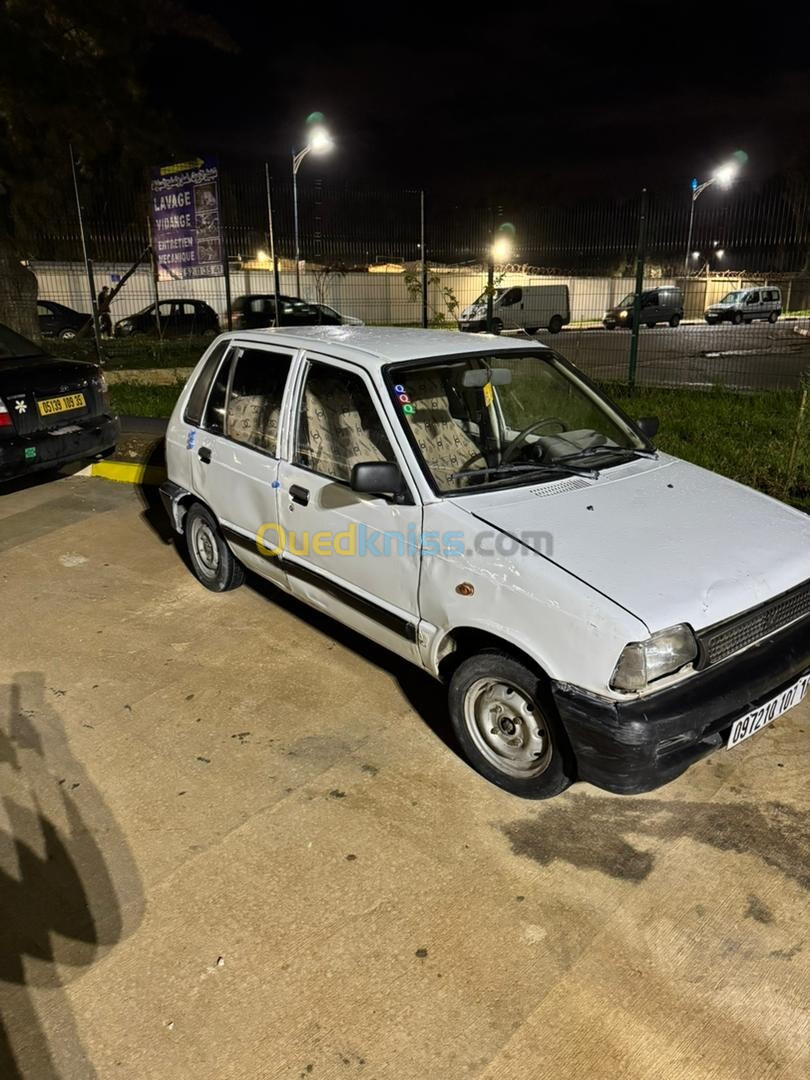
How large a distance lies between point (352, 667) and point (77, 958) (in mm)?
2010

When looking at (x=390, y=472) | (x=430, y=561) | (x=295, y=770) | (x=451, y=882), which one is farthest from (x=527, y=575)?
(x=295, y=770)

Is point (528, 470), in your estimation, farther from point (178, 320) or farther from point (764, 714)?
point (178, 320)

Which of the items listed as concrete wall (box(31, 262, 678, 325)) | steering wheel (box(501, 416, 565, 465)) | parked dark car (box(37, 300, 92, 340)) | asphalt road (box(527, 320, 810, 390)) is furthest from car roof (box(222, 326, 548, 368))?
parked dark car (box(37, 300, 92, 340))

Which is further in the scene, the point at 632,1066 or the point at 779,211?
the point at 779,211

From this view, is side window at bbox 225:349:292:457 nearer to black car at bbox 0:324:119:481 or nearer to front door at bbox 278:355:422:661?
front door at bbox 278:355:422:661

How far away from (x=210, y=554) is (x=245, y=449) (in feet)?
3.45

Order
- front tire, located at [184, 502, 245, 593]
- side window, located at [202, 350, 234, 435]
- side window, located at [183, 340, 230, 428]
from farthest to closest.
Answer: front tire, located at [184, 502, 245, 593]
side window, located at [183, 340, 230, 428]
side window, located at [202, 350, 234, 435]

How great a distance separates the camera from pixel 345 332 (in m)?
4.32

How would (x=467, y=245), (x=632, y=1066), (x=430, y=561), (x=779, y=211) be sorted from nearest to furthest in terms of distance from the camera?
(x=632, y=1066)
(x=430, y=561)
(x=779, y=211)
(x=467, y=245)

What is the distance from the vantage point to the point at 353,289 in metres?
18.8

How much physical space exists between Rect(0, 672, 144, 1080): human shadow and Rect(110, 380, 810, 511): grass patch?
5.13 m

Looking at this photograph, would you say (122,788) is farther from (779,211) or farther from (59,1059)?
(779,211)

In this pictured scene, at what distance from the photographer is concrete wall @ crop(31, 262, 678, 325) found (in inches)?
570

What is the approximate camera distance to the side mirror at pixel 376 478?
3.18 metres
